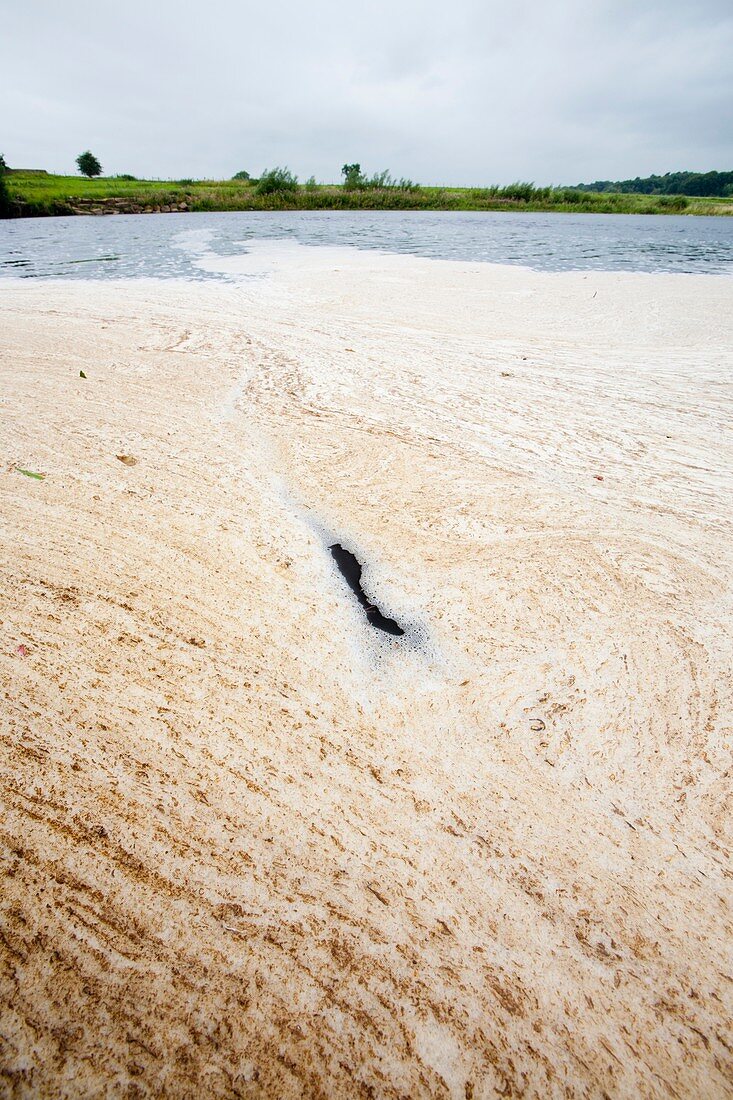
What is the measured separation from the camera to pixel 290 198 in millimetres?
27609

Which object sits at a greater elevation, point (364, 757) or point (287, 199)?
point (287, 199)

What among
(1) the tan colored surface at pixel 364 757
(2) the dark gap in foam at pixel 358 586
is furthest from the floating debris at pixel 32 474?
(2) the dark gap in foam at pixel 358 586

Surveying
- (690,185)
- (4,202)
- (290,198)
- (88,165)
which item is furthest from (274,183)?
(690,185)

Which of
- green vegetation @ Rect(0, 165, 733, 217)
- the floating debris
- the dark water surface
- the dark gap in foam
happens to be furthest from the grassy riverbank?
the dark gap in foam

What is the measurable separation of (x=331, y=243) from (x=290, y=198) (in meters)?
20.0

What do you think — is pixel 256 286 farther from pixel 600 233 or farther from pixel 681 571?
pixel 600 233

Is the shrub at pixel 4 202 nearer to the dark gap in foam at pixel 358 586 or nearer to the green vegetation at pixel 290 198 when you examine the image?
the green vegetation at pixel 290 198

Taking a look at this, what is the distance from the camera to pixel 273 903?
1.05 metres

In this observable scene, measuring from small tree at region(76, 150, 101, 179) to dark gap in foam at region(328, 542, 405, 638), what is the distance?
57.9m

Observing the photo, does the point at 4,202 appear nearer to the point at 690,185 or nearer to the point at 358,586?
the point at 358,586

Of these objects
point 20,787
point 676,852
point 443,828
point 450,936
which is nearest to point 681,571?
point 676,852

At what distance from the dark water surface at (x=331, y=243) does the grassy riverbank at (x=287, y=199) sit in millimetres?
7111

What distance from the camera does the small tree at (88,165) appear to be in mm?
42050

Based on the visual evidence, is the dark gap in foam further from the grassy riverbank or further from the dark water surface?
the grassy riverbank
